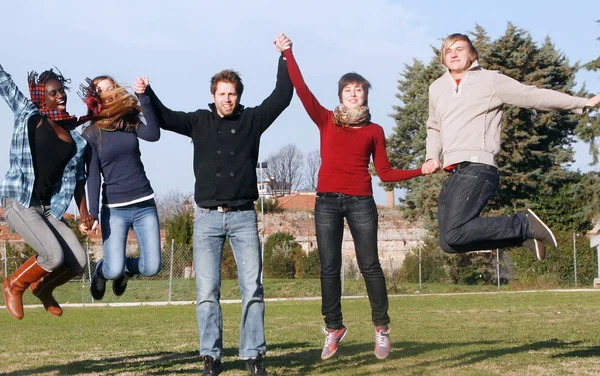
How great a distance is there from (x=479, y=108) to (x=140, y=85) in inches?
112

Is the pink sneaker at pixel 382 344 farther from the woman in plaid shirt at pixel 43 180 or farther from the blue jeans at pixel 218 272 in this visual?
the woman in plaid shirt at pixel 43 180

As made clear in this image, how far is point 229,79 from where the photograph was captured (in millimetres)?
7023

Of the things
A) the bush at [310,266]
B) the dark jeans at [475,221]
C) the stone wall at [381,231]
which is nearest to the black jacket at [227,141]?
the dark jeans at [475,221]

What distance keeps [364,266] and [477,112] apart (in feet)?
5.64

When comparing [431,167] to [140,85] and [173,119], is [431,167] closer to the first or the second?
[173,119]

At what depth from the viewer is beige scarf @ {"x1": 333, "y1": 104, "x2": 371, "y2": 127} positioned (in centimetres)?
727

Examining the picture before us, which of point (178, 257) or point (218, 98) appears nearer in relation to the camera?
point (218, 98)

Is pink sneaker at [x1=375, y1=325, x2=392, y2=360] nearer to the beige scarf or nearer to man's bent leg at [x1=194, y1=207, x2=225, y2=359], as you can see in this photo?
man's bent leg at [x1=194, y1=207, x2=225, y2=359]

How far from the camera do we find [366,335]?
1084 centimetres

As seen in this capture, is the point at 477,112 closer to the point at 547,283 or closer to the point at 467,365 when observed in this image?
the point at 467,365

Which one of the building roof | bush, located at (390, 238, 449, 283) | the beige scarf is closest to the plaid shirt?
the beige scarf

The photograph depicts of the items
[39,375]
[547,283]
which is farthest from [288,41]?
[547,283]

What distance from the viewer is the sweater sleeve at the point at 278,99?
283 inches

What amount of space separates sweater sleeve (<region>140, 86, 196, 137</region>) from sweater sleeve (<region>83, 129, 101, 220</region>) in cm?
78
